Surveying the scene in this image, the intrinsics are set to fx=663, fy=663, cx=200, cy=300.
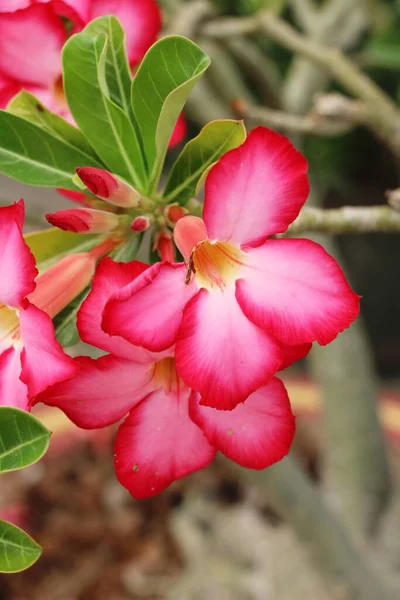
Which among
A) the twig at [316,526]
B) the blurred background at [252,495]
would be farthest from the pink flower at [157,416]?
the blurred background at [252,495]

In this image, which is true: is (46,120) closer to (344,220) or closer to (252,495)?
(344,220)

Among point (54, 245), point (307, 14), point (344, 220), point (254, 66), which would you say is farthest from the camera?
point (307, 14)

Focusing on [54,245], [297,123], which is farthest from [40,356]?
[297,123]

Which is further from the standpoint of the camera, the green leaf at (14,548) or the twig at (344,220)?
the twig at (344,220)

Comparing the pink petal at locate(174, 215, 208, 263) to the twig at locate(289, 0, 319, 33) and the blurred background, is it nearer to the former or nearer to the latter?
the blurred background

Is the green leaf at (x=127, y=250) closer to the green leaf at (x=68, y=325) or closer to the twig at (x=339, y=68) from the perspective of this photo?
the green leaf at (x=68, y=325)

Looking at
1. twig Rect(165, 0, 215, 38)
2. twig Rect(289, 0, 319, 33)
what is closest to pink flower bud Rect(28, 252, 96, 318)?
twig Rect(165, 0, 215, 38)

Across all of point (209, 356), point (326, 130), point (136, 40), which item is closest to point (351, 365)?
point (326, 130)
